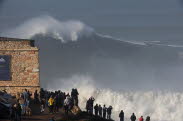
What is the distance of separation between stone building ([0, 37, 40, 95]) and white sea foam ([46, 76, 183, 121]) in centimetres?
3265

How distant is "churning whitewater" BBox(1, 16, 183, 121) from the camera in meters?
92.6

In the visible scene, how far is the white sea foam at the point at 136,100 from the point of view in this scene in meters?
89.6

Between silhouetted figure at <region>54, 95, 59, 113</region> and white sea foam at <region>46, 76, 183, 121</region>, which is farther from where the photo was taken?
white sea foam at <region>46, 76, 183, 121</region>

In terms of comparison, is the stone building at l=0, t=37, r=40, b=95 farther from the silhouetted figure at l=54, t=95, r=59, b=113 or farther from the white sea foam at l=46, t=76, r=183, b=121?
the white sea foam at l=46, t=76, r=183, b=121

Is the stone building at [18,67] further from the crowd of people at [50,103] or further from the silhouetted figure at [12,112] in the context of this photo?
the silhouetted figure at [12,112]

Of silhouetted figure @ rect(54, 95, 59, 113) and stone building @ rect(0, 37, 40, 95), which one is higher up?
stone building @ rect(0, 37, 40, 95)

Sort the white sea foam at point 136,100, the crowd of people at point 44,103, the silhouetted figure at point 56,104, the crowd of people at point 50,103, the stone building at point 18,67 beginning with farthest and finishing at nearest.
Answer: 1. the white sea foam at point 136,100
2. the stone building at point 18,67
3. the silhouetted figure at point 56,104
4. the crowd of people at point 50,103
5. the crowd of people at point 44,103

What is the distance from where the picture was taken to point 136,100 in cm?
9644

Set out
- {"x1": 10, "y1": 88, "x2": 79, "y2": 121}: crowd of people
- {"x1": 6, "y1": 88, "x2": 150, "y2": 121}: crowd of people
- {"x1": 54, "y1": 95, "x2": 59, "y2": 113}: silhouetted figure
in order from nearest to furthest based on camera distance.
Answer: {"x1": 10, "y1": 88, "x2": 79, "y2": 121}: crowd of people, {"x1": 6, "y1": 88, "x2": 150, "y2": 121}: crowd of people, {"x1": 54, "y1": 95, "x2": 59, "y2": 113}: silhouetted figure

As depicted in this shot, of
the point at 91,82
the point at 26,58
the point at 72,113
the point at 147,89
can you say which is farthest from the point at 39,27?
the point at 72,113

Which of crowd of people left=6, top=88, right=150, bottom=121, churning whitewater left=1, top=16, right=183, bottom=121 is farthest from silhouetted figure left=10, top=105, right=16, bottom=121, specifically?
churning whitewater left=1, top=16, right=183, bottom=121

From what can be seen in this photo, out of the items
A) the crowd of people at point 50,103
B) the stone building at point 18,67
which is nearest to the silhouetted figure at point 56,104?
the crowd of people at point 50,103

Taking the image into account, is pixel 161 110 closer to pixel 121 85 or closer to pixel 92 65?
pixel 121 85

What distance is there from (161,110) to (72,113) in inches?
1930
